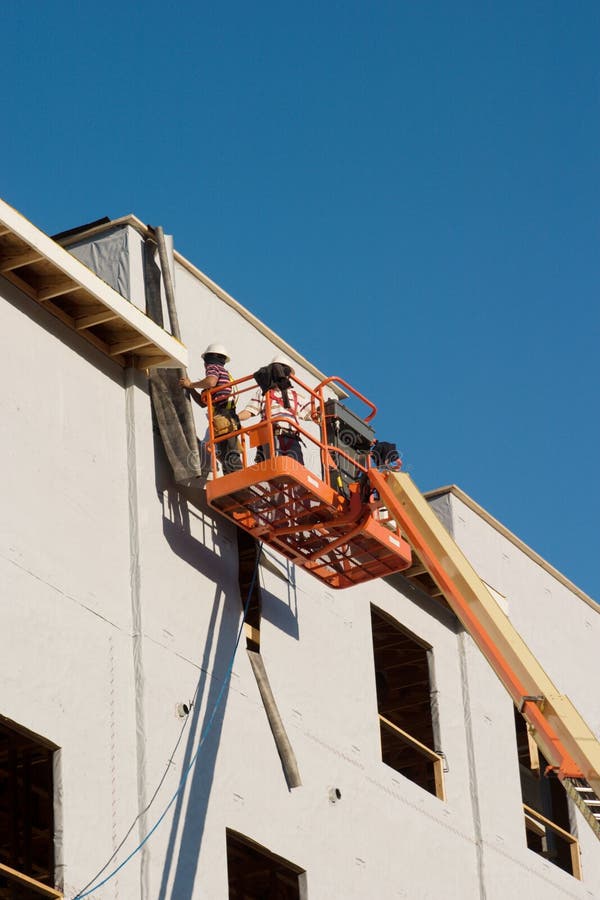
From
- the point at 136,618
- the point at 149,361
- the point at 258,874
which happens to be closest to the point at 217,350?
the point at 149,361

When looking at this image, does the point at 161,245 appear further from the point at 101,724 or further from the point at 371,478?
the point at 101,724

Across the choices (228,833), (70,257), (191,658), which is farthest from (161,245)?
(228,833)

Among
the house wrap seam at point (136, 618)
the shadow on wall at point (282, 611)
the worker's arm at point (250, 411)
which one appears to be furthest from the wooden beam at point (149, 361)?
the shadow on wall at point (282, 611)

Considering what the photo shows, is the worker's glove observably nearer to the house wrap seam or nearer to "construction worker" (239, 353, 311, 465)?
"construction worker" (239, 353, 311, 465)

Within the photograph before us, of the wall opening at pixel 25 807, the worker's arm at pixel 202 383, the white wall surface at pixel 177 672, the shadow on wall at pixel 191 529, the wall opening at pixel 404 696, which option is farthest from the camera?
the wall opening at pixel 404 696

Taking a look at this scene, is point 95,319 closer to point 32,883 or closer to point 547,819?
point 32,883

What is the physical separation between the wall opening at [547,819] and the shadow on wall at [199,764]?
346 inches

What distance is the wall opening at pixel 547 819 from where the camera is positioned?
32.7m

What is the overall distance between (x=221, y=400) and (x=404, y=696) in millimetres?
9664

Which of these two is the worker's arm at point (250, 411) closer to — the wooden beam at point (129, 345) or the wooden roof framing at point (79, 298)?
the wooden roof framing at point (79, 298)

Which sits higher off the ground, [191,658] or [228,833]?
[191,658]

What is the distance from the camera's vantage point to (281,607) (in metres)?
26.5

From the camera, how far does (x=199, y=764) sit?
23109 millimetres

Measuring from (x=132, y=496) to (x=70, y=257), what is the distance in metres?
3.22
